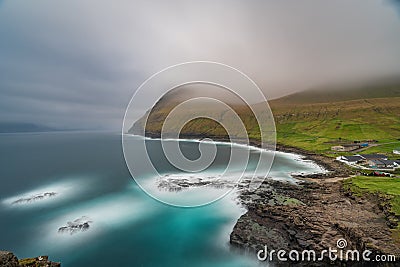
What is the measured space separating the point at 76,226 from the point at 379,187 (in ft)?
111

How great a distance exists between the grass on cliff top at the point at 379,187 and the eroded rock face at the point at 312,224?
143 cm

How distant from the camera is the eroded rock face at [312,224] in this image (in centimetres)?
1533

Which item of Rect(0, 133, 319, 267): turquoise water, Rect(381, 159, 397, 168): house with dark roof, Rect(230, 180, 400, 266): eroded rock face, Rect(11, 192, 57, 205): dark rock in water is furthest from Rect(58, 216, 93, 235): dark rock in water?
Rect(381, 159, 397, 168): house with dark roof

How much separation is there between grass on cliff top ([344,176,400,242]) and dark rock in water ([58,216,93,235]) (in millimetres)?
28276

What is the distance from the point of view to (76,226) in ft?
65.8

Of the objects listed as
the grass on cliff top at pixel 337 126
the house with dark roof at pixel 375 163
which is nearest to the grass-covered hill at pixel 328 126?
the grass on cliff top at pixel 337 126

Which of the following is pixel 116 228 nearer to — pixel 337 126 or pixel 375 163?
pixel 375 163

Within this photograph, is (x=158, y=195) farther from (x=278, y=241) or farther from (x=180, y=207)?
(x=278, y=241)

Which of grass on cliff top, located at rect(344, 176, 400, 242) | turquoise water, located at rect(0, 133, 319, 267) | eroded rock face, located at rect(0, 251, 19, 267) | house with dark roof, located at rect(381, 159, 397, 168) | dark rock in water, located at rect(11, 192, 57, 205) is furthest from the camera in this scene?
house with dark roof, located at rect(381, 159, 397, 168)

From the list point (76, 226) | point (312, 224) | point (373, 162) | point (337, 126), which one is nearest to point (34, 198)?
point (76, 226)

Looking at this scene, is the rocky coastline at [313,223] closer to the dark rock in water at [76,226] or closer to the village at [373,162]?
the dark rock in water at [76,226]

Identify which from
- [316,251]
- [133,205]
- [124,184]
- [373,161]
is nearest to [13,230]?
[133,205]

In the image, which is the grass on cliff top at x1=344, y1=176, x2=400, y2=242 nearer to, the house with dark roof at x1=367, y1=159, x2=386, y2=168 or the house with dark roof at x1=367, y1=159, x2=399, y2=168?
the house with dark roof at x1=367, y1=159, x2=399, y2=168

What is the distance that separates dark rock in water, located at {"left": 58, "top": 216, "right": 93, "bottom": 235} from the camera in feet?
63.5
